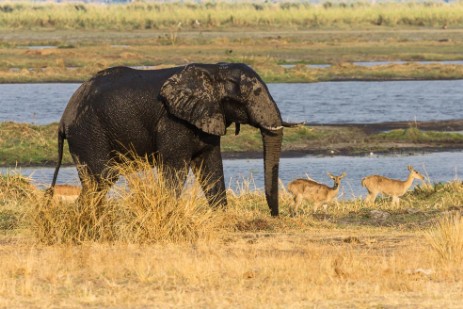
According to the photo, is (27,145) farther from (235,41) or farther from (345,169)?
(235,41)

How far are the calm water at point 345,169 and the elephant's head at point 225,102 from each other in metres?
6.87

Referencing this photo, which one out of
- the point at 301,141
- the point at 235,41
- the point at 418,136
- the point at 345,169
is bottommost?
the point at 235,41

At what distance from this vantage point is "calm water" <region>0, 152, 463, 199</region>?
873 inches

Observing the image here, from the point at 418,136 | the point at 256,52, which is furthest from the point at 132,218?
the point at 256,52

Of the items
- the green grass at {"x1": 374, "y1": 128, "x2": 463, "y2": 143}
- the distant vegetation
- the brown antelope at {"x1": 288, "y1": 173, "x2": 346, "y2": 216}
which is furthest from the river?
the distant vegetation

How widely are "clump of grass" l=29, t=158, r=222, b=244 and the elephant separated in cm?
127

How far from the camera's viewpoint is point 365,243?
12.5 meters

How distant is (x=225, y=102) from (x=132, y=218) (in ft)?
7.61

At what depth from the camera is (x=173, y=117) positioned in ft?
46.0

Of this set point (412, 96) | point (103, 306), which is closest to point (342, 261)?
point (103, 306)

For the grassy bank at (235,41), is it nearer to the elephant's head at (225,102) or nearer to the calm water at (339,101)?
the calm water at (339,101)

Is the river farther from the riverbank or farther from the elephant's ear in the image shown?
the elephant's ear

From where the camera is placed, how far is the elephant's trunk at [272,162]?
46.5ft

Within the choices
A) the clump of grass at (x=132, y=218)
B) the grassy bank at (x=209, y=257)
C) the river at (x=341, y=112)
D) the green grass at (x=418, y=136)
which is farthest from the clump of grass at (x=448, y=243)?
the green grass at (x=418, y=136)
